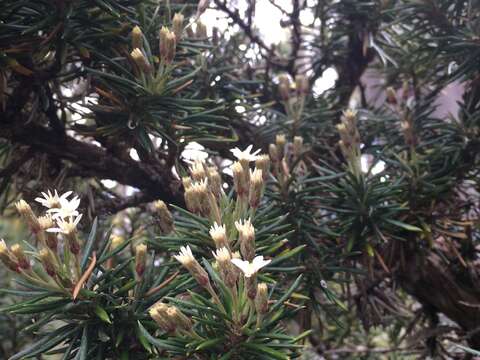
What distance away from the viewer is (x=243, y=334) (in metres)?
0.70

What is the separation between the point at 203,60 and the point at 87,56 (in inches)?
13.4

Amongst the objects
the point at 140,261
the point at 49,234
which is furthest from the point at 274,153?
the point at 49,234

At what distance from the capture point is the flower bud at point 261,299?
2.19 ft

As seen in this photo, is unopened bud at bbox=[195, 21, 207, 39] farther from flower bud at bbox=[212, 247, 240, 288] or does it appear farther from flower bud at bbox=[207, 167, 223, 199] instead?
flower bud at bbox=[212, 247, 240, 288]

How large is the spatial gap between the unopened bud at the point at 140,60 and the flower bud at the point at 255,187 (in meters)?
0.29

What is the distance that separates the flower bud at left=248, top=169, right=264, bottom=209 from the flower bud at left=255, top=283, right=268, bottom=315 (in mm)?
188

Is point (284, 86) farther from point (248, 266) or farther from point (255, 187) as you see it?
point (248, 266)

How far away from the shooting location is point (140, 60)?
966mm

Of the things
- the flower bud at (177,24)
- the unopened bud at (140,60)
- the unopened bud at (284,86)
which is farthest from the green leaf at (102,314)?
the unopened bud at (284,86)

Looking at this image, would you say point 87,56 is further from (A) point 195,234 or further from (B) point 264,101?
(B) point 264,101

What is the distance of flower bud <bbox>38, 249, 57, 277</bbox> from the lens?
2.36 ft

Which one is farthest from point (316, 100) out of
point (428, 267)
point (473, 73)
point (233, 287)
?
point (233, 287)

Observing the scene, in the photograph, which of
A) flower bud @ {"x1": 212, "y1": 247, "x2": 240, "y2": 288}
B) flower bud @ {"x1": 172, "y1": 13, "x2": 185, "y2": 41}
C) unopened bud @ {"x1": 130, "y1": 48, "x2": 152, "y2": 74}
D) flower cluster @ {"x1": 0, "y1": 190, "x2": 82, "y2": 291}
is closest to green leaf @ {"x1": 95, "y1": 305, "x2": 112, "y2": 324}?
flower cluster @ {"x1": 0, "y1": 190, "x2": 82, "y2": 291}

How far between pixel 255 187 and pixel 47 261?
30 centimetres
